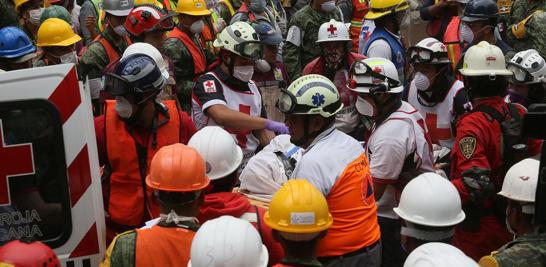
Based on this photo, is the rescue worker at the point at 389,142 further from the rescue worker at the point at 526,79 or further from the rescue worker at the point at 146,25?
the rescue worker at the point at 146,25

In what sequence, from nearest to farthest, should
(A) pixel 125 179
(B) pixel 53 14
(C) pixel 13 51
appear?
1. (A) pixel 125 179
2. (C) pixel 13 51
3. (B) pixel 53 14

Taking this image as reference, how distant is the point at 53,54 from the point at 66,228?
4070 millimetres

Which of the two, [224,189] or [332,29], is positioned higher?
[332,29]

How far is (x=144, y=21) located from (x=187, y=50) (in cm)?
73

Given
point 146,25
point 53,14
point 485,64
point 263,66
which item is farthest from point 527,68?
point 53,14

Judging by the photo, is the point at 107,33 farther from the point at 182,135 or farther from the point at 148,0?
the point at 182,135

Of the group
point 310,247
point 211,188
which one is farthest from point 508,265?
point 211,188

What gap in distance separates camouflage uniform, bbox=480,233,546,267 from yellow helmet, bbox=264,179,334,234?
93cm

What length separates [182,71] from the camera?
8383 millimetres

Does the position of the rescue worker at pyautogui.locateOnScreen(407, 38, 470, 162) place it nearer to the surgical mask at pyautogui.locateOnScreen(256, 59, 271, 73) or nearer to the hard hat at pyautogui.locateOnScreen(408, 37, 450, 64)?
the hard hat at pyautogui.locateOnScreen(408, 37, 450, 64)

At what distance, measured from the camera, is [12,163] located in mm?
3992

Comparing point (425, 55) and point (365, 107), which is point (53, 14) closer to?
point (425, 55)

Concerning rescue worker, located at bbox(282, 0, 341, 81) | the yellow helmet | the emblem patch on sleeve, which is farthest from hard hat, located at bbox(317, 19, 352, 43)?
the yellow helmet

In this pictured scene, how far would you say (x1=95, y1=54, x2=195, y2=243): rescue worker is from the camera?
487 cm
